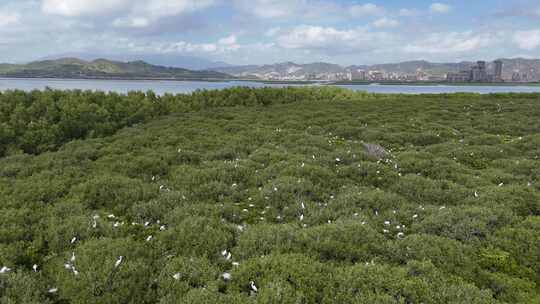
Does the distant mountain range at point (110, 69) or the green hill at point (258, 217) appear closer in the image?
the green hill at point (258, 217)

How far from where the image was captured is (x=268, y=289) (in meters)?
4.84

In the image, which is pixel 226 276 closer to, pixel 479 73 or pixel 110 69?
pixel 479 73

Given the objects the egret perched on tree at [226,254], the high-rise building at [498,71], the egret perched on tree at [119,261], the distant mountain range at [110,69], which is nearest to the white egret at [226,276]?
the egret perched on tree at [226,254]

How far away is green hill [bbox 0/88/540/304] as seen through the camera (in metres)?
5.13

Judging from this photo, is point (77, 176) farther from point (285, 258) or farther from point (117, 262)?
point (285, 258)

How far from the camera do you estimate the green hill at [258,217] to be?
513 cm

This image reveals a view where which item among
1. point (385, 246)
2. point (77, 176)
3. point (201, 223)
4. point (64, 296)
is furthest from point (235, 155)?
point (64, 296)

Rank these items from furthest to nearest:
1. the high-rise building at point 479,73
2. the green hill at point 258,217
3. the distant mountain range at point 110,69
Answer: the distant mountain range at point 110,69 → the high-rise building at point 479,73 → the green hill at point 258,217

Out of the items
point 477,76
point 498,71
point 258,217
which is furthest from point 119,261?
point 498,71

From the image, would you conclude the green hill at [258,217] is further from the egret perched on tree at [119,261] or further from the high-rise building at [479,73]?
the high-rise building at [479,73]

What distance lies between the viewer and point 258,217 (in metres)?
7.85

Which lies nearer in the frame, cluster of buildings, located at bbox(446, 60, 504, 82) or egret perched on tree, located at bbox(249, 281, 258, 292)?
egret perched on tree, located at bbox(249, 281, 258, 292)

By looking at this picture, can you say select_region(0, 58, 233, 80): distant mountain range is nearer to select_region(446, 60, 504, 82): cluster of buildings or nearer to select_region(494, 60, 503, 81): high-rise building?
select_region(446, 60, 504, 82): cluster of buildings

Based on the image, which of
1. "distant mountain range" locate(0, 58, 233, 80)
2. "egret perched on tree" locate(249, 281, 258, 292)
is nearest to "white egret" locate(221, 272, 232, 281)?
"egret perched on tree" locate(249, 281, 258, 292)
